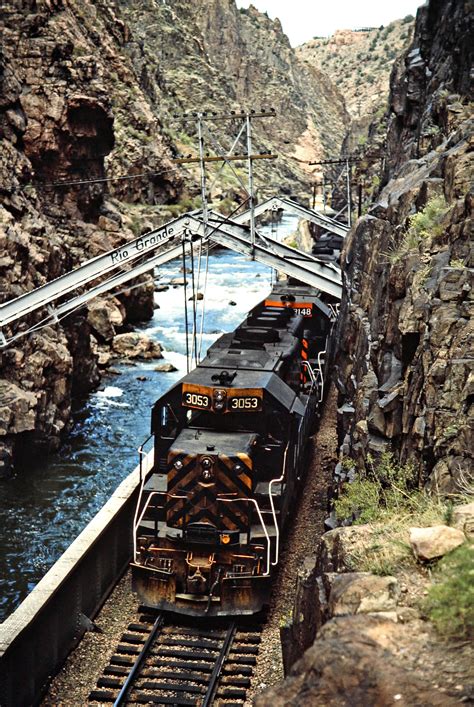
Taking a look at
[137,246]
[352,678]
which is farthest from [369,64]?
[352,678]

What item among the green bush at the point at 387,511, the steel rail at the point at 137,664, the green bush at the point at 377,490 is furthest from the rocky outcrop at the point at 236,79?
the green bush at the point at 387,511

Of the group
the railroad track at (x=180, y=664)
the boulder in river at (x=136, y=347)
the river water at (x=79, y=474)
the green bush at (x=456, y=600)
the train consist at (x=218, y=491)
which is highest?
the green bush at (x=456, y=600)

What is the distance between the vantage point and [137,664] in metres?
12.5

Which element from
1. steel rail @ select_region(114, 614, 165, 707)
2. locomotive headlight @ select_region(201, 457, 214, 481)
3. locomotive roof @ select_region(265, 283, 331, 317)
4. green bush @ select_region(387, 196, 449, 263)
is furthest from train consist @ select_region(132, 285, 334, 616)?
locomotive roof @ select_region(265, 283, 331, 317)

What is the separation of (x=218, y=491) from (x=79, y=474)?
10480 mm

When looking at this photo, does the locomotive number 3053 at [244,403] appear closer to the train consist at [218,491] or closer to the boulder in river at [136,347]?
the train consist at [218,491]

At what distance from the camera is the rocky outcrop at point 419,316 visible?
10.3 meters

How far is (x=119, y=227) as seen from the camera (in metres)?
40.0

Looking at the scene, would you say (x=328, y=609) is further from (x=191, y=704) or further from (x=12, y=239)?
(x=12, y=239)

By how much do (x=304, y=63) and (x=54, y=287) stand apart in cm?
18542

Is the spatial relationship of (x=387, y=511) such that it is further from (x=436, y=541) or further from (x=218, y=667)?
(x=218, y=667)

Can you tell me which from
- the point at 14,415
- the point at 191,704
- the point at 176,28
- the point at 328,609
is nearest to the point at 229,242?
the point at 14,415

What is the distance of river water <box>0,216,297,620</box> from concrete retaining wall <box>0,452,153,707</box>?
7.65ft

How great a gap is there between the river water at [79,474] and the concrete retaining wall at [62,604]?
7.65 ft
